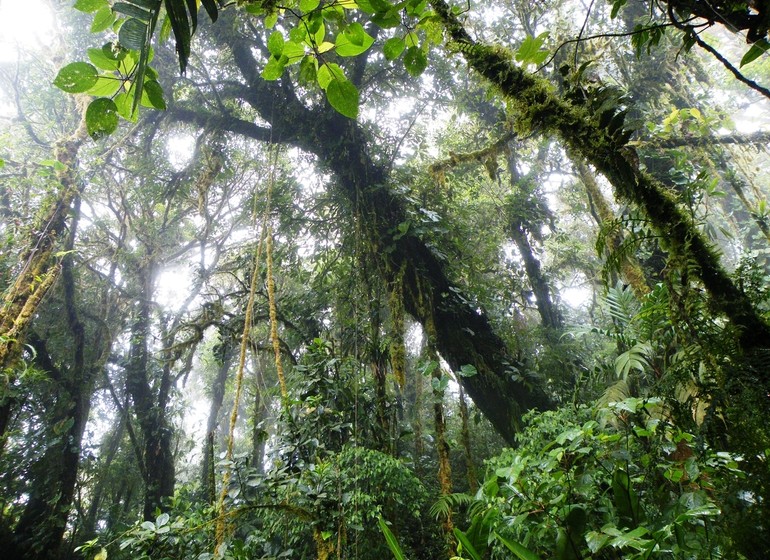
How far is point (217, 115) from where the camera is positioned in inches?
218

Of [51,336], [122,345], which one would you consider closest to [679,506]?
[51,336]

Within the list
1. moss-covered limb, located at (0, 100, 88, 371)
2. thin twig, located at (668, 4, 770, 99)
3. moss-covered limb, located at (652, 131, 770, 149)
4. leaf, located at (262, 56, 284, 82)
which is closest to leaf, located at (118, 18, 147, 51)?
leaf, located at (262, 56, 284, 82)

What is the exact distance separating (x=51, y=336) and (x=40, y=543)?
10.3ft

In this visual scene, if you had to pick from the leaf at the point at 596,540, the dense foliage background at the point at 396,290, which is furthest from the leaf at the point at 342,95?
the leaf at the point at 596,540

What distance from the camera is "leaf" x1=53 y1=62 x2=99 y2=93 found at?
2.22 ft

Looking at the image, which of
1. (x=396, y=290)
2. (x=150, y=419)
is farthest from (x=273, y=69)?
(x=150, y=419)

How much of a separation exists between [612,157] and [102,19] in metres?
1.54

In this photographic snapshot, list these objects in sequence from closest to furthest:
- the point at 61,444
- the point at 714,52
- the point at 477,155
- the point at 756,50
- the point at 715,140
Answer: the point at 756,50, the point at 714,52, the point at 477,155, the point at 715,140, the point at 61,444

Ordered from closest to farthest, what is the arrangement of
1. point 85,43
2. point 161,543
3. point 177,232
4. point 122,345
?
point 161,543 < point 85,43 < point 122,345 < point 177,232

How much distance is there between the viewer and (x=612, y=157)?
1444mm

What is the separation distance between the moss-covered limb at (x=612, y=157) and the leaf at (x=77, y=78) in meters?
1.53

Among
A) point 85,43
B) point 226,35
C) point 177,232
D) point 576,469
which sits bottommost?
point 576,469

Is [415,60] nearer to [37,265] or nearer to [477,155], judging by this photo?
[477,155]

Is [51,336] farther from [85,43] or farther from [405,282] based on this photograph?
[405,282]
